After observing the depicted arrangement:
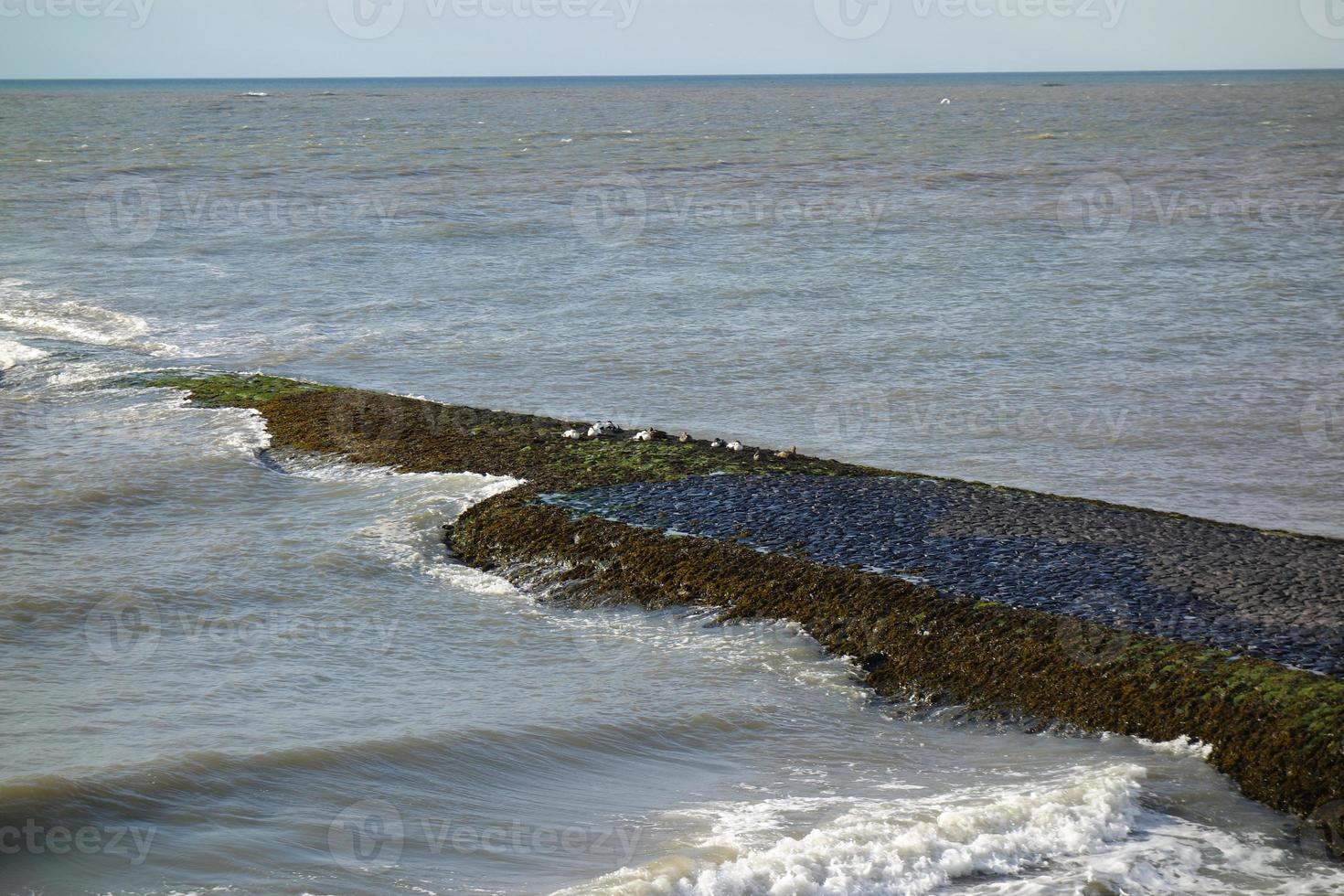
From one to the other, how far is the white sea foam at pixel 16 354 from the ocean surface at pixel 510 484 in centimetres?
9

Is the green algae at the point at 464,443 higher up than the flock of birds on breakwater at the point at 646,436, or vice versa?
the flock of birds on breakwater at the point at 646,436

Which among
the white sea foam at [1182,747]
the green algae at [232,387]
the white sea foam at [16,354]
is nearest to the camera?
the white sea foam at [1182,747]

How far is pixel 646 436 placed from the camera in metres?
13.5

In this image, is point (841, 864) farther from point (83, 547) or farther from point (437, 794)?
point (83, 547)

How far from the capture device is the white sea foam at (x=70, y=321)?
20578 millimetres

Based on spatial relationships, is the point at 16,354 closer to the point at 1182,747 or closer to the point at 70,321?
the point at 70,321

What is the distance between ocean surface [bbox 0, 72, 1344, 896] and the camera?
701 centimetres

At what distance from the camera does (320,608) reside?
34.1 feet

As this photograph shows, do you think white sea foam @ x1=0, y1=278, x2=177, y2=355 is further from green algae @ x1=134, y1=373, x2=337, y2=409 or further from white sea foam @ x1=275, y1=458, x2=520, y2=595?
white sea foam @ x1=275, y1=458, x2=520, y2=595

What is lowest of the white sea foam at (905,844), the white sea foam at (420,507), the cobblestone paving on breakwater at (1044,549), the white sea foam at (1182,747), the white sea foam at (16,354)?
the white sea foam at (905,844)

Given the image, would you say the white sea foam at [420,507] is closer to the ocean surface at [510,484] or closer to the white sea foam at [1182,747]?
the ocean surface at [510,484]

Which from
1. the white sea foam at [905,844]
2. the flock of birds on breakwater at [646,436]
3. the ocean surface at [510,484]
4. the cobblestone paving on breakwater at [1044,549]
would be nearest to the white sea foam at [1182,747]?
the ocean surface at [510,484]

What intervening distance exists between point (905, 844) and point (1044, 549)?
381 centimetres

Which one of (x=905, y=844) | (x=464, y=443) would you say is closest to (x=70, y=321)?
(x=464, y=443)
